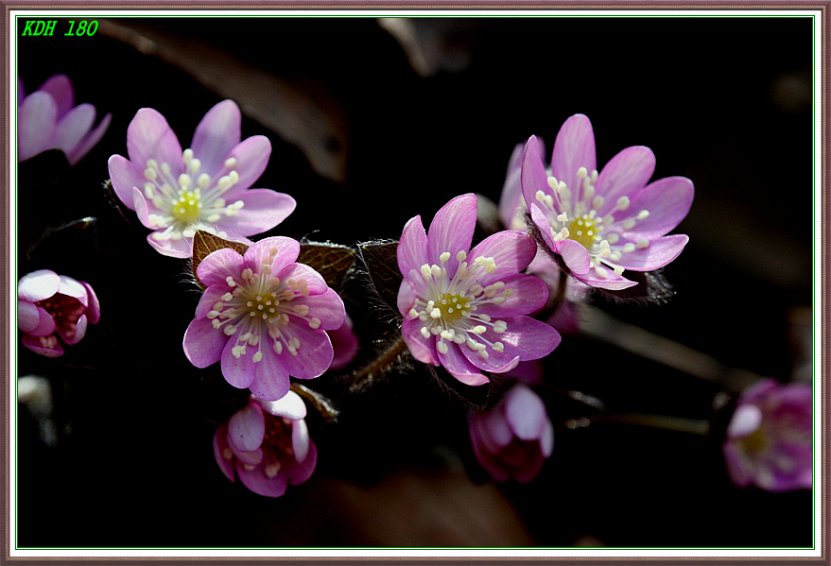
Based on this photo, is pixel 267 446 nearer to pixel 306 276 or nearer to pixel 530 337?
pixel 306 276

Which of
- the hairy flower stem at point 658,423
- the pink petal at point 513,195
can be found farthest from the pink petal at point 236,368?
the hairy flower stem at point 658,423

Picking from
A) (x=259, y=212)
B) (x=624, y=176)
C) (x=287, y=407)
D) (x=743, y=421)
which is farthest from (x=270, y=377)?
(x=743, y=421)

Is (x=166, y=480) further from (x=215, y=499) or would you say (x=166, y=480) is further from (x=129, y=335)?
(x=129, y=335)

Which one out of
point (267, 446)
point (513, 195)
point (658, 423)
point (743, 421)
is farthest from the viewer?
point (658, 423)

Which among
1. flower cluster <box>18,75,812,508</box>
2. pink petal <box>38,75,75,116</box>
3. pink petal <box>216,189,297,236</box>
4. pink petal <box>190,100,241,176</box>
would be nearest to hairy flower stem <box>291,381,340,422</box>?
flower cluster <box>18,75,812,508</box>

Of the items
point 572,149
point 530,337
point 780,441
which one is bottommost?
point 780,441

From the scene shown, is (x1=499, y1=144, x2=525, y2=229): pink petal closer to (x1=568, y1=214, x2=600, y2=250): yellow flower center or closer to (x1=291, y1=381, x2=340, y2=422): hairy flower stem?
(x1=568, y1=214, x2=600, y2=250): yellow flower center
